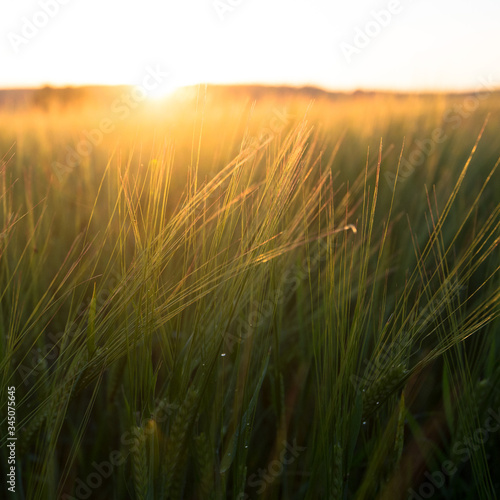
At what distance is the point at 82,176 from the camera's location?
1498mm

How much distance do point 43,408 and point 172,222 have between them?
33cm

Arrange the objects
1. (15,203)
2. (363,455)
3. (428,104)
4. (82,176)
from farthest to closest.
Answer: (428,104), (82,176), (15,203), (363,455)

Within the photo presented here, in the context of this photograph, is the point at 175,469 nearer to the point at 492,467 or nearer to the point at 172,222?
the point at 172,222

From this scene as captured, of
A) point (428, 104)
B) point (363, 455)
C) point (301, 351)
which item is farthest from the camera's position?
point (428, 104)

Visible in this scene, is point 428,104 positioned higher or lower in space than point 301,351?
higher

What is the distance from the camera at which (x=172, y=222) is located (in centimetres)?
65

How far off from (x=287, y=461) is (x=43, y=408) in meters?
0.41

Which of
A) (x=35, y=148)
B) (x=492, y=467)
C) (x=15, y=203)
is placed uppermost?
(x=35, y=148)

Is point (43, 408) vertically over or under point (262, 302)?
under

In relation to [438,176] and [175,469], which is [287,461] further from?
[438,176]

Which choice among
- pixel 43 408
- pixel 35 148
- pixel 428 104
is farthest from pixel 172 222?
pixel 428 104

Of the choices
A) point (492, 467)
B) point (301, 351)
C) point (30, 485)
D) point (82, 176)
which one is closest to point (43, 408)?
point (30, 485)

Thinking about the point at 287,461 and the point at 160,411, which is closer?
the point at 160,411

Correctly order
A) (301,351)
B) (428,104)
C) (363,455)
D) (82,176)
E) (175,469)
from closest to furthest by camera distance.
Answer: (175,469)
(363,455)
(301,351)
(82,176)
(428,104)
